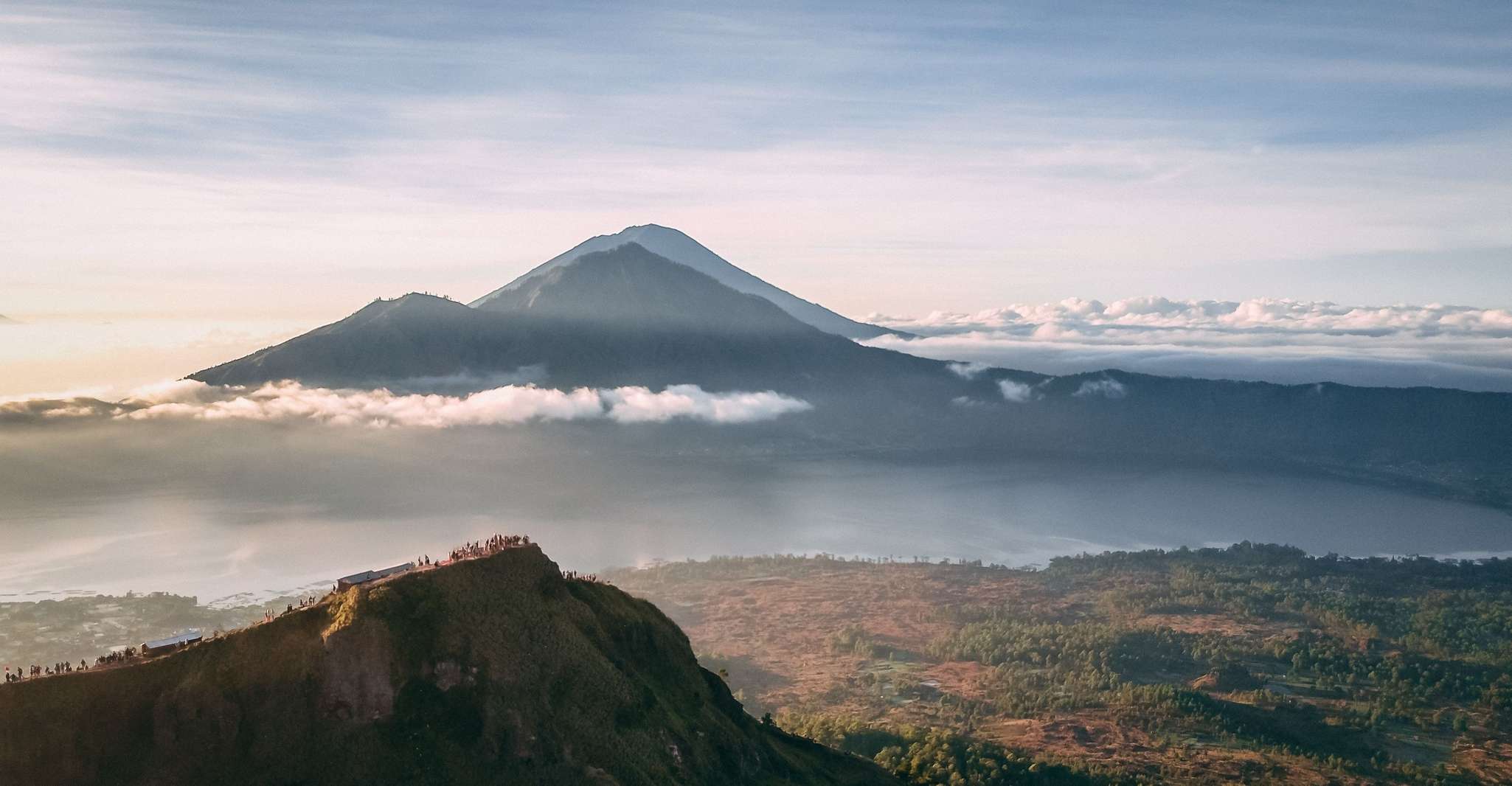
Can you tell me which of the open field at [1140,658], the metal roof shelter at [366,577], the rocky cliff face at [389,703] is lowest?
the open field at [1140,658]

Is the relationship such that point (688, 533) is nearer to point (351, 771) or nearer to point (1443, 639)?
point (1443, 639)

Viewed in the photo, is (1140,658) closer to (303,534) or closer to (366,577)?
(366,577)

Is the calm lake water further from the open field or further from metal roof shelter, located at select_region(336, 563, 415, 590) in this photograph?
metal roof shelter, located at select_region(336, 563, 415, 590)

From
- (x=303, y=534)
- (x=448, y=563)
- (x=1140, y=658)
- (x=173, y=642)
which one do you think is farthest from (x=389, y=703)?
(x=303, y=534)

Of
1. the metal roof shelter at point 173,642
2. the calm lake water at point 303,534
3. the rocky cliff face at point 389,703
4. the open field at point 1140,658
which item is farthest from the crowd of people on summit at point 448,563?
the calm lake water at point 303,534

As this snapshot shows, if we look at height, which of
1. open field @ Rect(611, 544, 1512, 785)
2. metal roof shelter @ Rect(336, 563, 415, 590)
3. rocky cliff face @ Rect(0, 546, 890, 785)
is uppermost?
metal roof shelter @ Rect(336, 563, 415, 590)

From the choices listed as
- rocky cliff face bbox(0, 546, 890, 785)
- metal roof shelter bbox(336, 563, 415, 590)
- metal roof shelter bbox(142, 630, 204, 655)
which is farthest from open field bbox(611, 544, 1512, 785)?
metal roof shelter bbox(142, 630, 204, 655)

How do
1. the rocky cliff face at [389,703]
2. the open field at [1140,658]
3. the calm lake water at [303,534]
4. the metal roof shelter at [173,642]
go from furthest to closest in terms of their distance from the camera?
the calm lake water at [303,534], the open field at [1140,658], the metal roof shelter at [173,642], the rocky cliff face at [389,703]

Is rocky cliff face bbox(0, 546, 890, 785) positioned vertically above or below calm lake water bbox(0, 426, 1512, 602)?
above

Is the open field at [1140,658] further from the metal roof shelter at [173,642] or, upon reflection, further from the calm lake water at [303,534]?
the metal roof shelter at [173,642]
